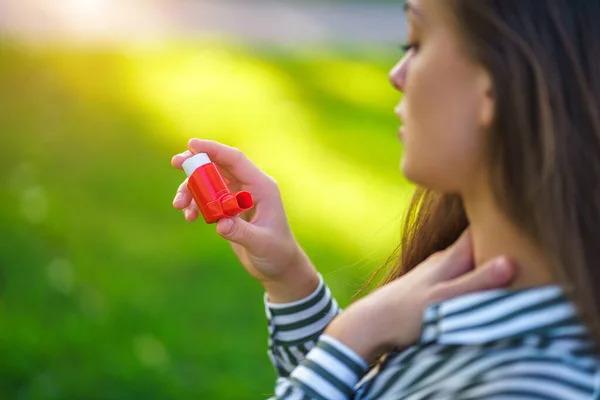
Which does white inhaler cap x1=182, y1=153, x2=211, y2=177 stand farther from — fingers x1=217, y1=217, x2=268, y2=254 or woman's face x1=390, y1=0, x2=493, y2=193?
woman's face x1=390, y1=0, x2=493, y2=193

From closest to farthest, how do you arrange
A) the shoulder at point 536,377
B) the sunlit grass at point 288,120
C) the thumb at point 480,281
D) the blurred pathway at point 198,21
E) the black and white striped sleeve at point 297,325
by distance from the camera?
the shoulder at point 536,377, the thumb at point 480,281, the black and white striped sleeve at point 297,325, the sunlit grass at point 288,120, the blurred pathway at point 198,21

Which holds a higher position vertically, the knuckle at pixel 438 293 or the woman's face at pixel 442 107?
the woman's face at pixel 442 107

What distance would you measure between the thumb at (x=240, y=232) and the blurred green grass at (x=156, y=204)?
31cm

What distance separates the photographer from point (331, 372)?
141 centimetres

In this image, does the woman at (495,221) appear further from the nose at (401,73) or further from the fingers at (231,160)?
the fingers at (231,160)

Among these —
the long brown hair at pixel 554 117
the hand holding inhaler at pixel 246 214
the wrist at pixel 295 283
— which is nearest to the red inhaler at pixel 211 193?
the hand holding inhaler at pixel 246 214

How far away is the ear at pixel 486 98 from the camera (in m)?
1.33

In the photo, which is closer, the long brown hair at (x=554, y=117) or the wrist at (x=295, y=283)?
the long brown hair at (x=554, y=117)

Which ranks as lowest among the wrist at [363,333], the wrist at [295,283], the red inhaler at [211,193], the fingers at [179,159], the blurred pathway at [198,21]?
the wrist at [363,333]

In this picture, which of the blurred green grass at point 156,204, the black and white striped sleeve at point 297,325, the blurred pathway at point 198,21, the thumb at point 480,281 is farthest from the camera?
the blurred pathway at point 198,21

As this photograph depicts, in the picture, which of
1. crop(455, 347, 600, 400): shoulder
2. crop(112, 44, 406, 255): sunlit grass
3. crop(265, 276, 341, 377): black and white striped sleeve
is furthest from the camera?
crop(112, 44, 406, 255): sunlit grass

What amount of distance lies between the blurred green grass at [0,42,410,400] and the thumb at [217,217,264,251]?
12.2 inches

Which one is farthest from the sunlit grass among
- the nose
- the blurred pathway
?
the nose

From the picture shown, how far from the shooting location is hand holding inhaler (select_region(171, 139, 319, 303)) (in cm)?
179
